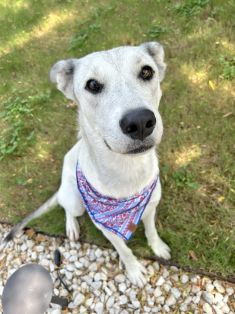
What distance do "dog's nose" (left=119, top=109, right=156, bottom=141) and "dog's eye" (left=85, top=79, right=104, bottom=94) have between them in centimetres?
48

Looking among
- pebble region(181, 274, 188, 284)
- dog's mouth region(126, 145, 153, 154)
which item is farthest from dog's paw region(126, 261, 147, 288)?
dog's mouth region(126, 145, 153, 154)

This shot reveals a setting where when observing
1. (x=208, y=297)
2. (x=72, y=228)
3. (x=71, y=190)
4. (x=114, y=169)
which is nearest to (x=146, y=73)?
(x=114, y=169)

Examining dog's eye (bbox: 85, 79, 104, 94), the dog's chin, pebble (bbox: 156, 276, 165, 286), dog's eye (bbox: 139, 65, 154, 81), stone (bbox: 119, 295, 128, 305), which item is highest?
dog's eye (bbox: 85, 79, 104, 94)

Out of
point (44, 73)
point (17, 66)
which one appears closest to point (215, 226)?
point (44, 73)

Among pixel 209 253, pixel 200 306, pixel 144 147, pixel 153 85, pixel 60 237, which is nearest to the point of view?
pixel 144 147

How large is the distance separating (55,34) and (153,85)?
176 inches

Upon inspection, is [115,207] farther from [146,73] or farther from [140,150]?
[146,73]

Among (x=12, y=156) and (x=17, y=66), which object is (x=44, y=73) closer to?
(x=17, y=66)

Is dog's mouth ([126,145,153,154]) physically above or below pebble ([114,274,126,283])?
above

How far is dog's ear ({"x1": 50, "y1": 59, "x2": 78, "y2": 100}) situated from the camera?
330 cm

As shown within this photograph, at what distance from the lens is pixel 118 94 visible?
2.75 m

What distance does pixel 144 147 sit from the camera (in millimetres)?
2781

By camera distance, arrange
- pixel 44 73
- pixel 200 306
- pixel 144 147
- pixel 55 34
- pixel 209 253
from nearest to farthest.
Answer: pixel 144 147
pixel 200 306
pixel 209 253
pixel 44 73
pixel 55 34

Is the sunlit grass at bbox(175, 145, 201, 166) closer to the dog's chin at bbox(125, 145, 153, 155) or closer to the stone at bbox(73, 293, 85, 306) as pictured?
the stone at bbox(73, 293, 85, 306)
